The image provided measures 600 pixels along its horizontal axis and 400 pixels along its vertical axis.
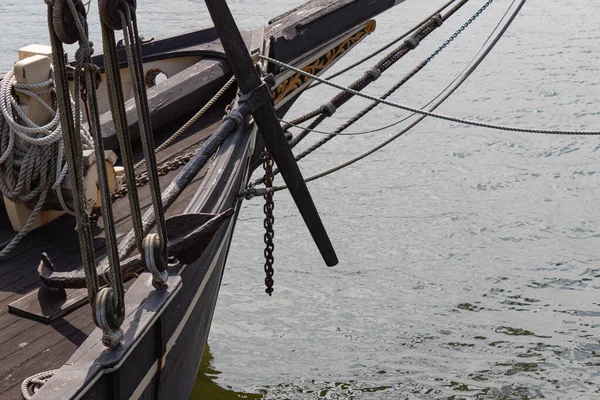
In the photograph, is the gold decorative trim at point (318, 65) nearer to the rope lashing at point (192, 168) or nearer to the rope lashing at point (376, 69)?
the rope lashing at point (376, 69)

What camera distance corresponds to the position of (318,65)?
528cm

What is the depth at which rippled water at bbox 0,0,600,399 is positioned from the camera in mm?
5016

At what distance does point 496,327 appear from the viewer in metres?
5.45

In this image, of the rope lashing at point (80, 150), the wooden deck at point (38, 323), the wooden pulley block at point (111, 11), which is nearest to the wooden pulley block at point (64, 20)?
the rope lashing at point (80, 150)

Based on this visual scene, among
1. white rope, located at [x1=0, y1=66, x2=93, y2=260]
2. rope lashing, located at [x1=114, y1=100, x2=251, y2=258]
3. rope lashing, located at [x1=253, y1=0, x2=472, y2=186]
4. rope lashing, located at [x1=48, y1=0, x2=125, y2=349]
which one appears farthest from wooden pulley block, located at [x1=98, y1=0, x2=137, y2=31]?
rope lashing, located at [x1=253, y1=0, x2=472, y2=186]

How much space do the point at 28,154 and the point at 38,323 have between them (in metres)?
0.79

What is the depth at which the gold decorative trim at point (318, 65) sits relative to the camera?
4.93 metres

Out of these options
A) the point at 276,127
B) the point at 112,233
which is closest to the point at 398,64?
the point at 276,127

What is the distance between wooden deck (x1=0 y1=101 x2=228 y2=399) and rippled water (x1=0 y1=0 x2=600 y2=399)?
1593 millimetres

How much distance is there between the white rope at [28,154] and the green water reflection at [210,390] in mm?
1779

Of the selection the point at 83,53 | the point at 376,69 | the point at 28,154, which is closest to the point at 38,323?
the point at 28,154

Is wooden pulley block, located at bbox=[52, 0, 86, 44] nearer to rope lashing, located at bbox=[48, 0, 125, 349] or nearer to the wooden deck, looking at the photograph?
rope lashing, located at bbox=[48, 0, 125, 349]

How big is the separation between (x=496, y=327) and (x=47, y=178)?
305cm

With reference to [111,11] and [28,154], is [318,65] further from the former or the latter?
[111,11]
